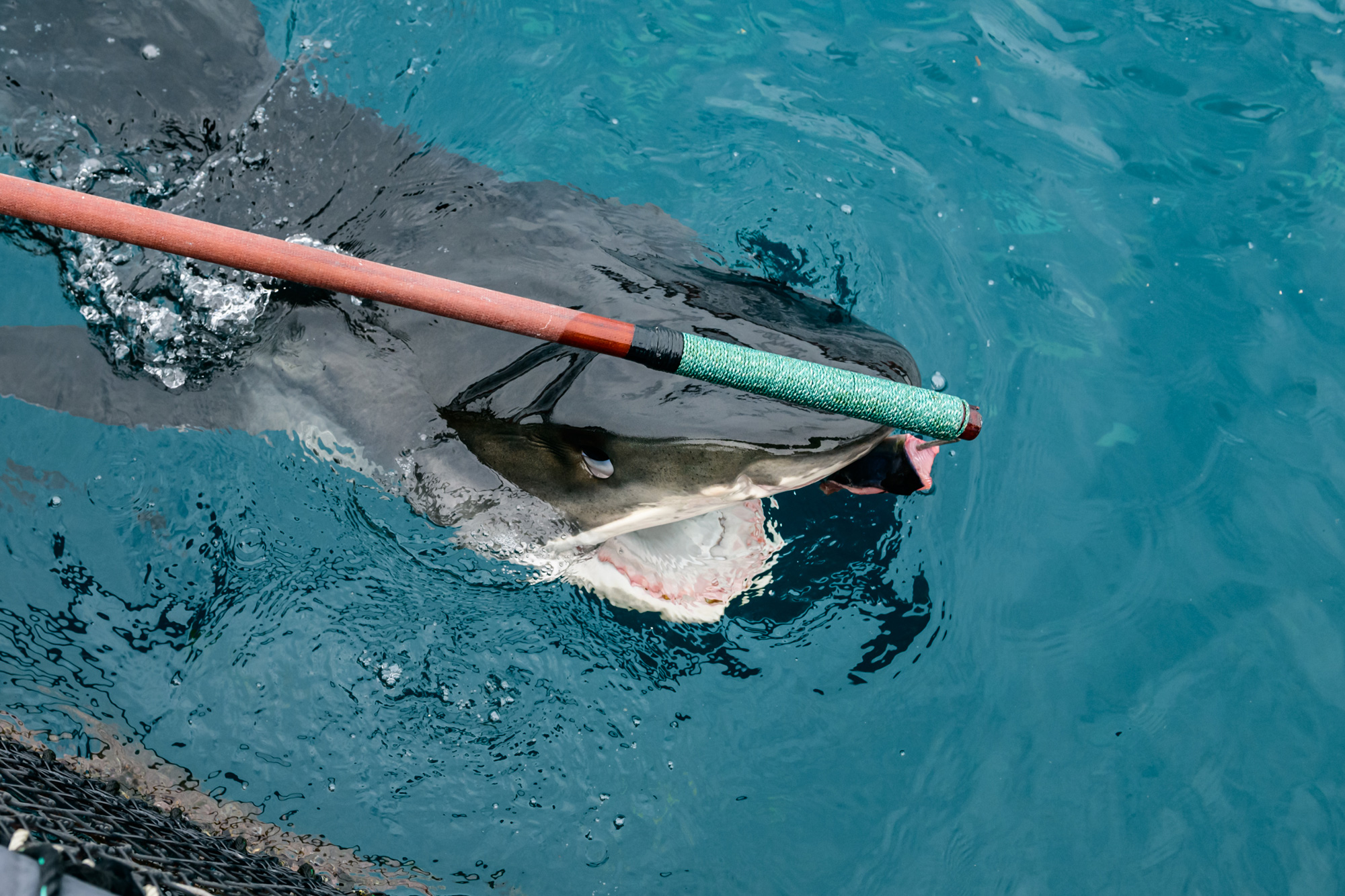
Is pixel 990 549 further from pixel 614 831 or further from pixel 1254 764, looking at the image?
Result: pixel 614 831

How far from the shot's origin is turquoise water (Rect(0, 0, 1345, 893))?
3287mm

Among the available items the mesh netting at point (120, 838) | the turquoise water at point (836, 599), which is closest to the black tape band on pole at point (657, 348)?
the turquoise water at point (836, 599)

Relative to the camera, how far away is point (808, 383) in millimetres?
1983

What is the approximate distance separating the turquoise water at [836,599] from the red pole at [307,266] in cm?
104

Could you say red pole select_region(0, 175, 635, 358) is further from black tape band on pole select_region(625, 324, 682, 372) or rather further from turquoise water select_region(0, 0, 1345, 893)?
turquoise water select_region(0, 0, 1345, 893)

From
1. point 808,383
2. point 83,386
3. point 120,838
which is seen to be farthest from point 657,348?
point 83,386

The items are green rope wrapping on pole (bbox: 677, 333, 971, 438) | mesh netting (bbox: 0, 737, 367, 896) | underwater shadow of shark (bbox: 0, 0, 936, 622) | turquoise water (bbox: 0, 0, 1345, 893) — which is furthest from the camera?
turquoise water (bbox: 0, 0, 1345, 893)

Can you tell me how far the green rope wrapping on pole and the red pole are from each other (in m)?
0.19

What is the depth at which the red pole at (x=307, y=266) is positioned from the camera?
6.53ft

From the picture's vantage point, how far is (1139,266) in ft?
13.8

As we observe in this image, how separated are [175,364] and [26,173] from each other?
3.22 feet

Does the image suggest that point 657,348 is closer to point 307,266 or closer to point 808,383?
point 808,383

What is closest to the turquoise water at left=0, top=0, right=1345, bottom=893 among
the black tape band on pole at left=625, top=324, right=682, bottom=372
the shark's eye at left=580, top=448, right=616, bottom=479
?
Answer: the shark's eye at left=580, top=448, right=616, bottom=479

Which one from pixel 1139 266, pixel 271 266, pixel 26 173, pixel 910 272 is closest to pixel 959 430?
pixel 271 266
